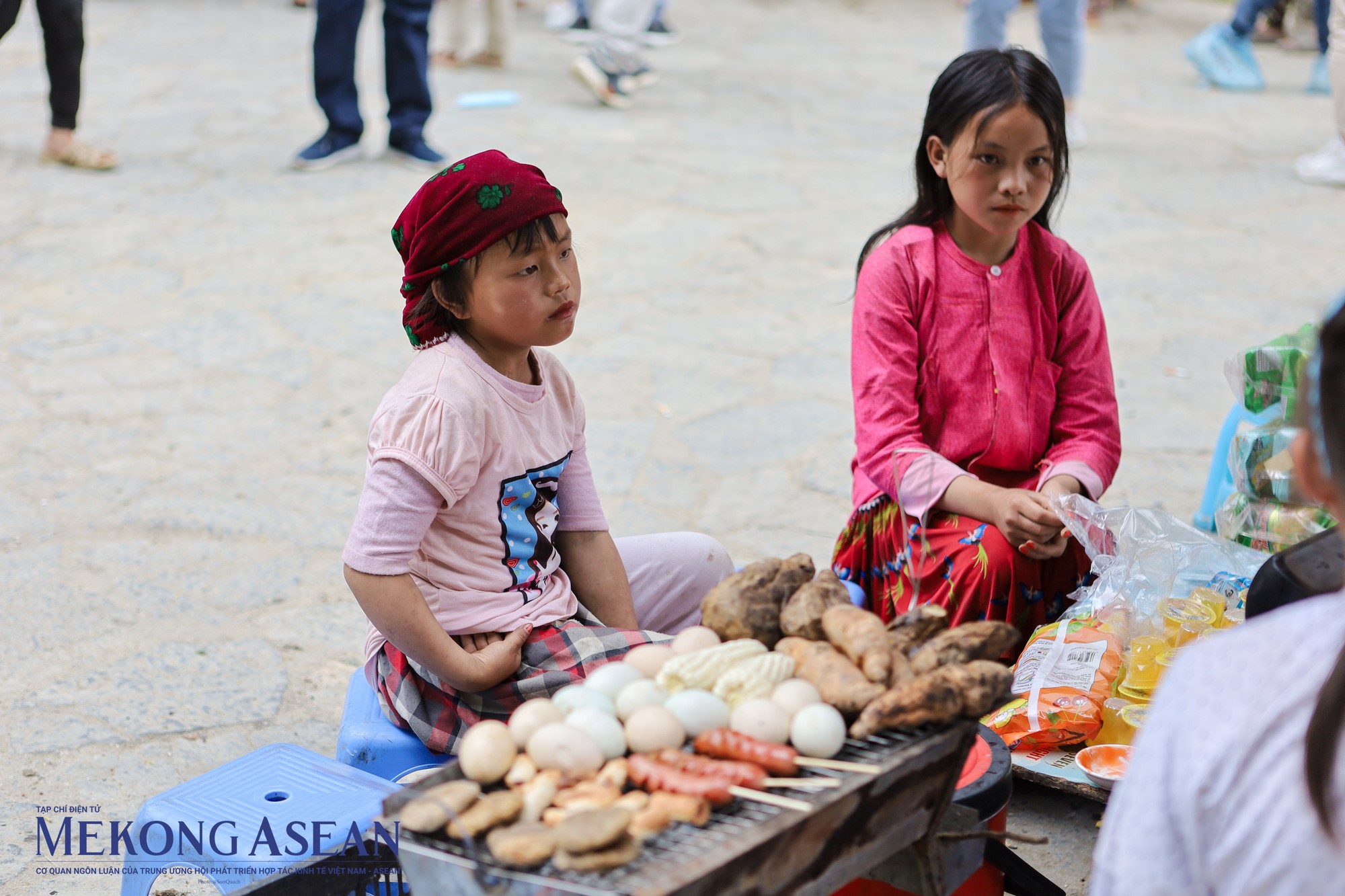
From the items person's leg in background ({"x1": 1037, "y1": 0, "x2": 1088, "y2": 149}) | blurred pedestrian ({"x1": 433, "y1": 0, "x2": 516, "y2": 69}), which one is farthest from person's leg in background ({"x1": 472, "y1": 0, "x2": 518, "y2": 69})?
person's leg in background ({"x1": 1037, "y1": 0, "x2": 1088, "y2": 149})

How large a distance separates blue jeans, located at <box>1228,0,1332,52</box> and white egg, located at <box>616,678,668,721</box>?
819 centimetres

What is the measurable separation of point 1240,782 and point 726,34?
10.0m

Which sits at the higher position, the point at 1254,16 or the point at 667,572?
the point at 1254,16

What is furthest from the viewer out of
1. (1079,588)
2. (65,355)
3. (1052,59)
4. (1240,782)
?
(1052,59)

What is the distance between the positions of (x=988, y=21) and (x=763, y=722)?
243 inches

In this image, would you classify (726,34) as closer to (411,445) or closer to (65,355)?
(65,355)

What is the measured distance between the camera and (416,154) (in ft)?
21.6

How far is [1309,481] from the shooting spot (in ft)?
3.84

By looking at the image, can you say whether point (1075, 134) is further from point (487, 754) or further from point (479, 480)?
point (487, 754)

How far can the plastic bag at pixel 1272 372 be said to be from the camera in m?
2.72

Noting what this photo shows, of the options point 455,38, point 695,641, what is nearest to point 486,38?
point 455,38

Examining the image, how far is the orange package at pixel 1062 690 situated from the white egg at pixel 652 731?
101 centimetres

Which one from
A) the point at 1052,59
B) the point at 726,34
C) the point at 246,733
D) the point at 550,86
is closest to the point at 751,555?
the point at 246,733

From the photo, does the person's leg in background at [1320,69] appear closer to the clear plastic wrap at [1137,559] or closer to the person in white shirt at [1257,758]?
the clear plastic wrap at [1137,559]
